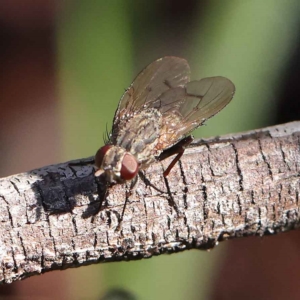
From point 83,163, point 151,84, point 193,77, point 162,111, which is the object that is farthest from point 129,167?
point 193,77

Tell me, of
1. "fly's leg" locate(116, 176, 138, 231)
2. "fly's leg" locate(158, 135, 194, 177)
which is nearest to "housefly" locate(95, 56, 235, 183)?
"fly's leg" locate(158, 135, 194, 177)

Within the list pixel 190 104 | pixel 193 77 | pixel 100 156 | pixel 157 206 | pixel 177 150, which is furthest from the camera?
pixel 193 77

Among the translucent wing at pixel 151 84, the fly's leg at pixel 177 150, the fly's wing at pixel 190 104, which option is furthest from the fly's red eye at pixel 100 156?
the translucent wing at pixel 151 84

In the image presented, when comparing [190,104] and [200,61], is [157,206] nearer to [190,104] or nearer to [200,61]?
[190,104]

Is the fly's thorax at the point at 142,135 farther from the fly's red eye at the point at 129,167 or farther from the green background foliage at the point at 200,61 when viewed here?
the green background foliage at the point at 200,61

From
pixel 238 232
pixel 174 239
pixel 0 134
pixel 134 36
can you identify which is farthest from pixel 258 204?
pixel 0 134

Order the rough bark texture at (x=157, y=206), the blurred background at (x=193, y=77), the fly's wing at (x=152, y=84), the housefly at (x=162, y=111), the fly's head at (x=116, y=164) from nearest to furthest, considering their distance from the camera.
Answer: the rough bark texture at (x=157, y=206) → the fly's head at (x=116, y=164) → the housefly at (x=162, y=111) → the fly's wing at (x=152, y=84) → the blurred background at (x=193, y=77)

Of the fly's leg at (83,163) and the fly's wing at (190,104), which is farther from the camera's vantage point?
the fly's wing at (190,104)
